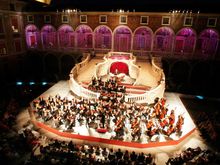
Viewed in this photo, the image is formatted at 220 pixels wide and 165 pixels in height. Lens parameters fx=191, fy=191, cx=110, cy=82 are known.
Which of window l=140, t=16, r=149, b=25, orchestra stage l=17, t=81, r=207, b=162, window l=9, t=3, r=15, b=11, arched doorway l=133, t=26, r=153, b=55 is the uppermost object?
window l=9, t=3, r=15, b=11

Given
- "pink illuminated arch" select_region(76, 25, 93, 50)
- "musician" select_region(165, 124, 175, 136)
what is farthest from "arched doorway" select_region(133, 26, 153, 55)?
"musician" select_region(165, 124, 175, 136)

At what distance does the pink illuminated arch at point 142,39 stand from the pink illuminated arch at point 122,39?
3.78ft

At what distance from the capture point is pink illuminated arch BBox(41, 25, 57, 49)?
36609 millimetres

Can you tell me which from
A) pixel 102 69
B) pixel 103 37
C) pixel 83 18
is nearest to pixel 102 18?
pixel 103 37

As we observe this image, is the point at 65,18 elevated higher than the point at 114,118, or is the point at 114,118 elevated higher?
the point at 65,18

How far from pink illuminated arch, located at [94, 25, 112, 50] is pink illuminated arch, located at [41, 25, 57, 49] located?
825 cm

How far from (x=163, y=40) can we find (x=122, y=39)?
726cm

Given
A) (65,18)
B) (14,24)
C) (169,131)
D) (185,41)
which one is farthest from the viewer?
(65,18)

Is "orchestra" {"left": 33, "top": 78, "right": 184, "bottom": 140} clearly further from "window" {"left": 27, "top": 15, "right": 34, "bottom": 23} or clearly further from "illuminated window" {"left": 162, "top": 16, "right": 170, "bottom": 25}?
"window" {"left": 27, "top": 15, "right": 34, "bottom": 23}

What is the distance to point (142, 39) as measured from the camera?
112 feet

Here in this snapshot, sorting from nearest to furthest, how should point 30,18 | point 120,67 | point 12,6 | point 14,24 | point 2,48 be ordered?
point 120,67
point 2,48
point 12,6
point 14,24
point 30,18

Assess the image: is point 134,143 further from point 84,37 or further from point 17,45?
point 17,45

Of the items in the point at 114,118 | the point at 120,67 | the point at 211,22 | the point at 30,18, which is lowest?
the point at 114,118

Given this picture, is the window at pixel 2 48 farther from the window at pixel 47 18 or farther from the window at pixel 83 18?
the window at pixel 83 18
